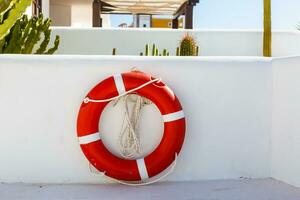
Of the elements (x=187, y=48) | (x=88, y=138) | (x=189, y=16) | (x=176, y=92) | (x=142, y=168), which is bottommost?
(x=142, y=168)

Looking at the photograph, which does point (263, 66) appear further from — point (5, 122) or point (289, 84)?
point (5, 122)

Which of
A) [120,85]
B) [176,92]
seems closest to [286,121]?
[176,92]

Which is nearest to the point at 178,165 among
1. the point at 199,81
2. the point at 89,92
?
the point at 199,81

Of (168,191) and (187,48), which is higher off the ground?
(187,48)

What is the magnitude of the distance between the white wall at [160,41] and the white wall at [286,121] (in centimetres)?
385

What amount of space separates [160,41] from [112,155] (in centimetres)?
422

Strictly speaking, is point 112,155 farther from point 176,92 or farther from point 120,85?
point 176,92

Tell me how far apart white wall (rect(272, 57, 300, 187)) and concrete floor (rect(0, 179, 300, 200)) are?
0.37 ft

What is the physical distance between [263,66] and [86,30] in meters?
4.22

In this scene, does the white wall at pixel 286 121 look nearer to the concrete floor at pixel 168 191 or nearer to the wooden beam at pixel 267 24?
the concrete floor at pixel 168 191

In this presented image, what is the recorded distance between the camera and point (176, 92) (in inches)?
136

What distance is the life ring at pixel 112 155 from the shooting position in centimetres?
320

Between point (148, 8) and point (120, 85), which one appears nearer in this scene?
point (120, 85)

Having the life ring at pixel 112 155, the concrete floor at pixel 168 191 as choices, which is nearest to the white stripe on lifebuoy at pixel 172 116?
the life ring at pixel 112 155
